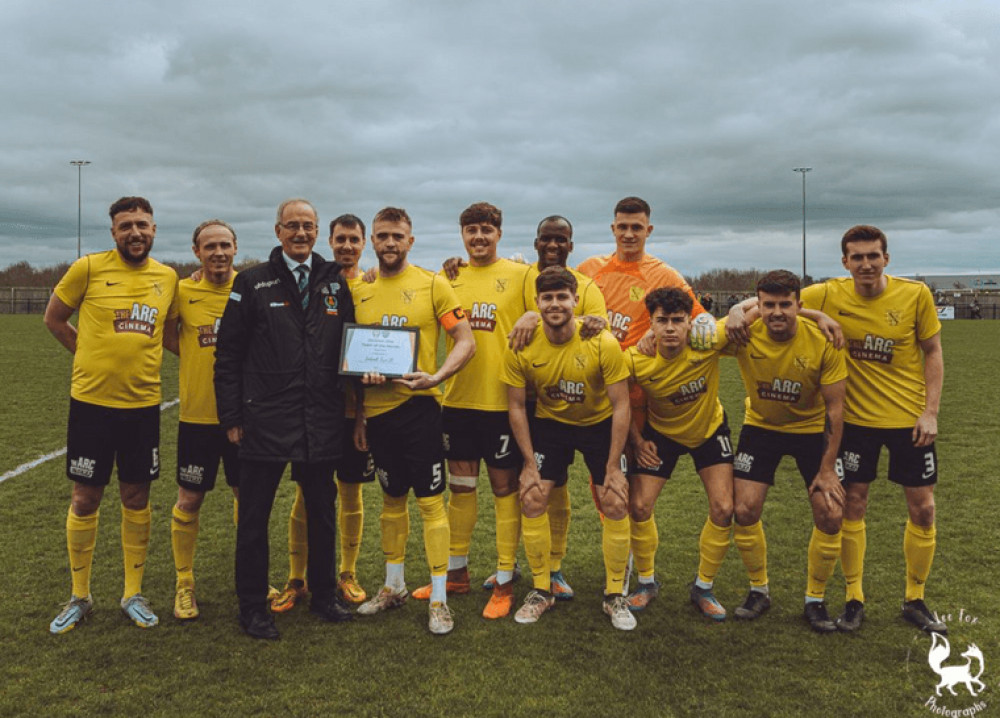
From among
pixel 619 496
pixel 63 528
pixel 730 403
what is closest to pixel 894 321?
pixel 619 496

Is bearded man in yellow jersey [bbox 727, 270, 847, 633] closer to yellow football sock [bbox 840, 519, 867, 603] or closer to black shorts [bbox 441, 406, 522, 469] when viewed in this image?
yellow football sock [bbox 840, 519, 867, 603]

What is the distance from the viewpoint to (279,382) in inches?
148

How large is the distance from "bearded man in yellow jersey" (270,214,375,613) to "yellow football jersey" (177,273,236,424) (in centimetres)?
72

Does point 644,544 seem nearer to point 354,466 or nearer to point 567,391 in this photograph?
point 567,391

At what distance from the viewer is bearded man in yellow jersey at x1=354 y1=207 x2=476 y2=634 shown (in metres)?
3.96

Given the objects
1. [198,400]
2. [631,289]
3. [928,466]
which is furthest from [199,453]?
[928,466]

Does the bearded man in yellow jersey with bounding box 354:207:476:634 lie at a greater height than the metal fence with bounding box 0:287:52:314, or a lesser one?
lesser

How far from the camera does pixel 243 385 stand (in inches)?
149

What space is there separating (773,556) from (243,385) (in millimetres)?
3653

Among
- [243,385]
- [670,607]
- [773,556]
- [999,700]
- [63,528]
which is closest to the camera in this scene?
[999,700]

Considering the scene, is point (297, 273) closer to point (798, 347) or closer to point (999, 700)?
point (798, 347)

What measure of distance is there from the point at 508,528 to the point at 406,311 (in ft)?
4.50

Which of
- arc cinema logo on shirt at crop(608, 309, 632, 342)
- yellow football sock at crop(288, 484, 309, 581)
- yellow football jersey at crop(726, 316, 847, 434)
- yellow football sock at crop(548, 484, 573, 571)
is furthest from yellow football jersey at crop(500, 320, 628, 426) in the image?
yellow football sock at crop(288, 484, 309, 581)

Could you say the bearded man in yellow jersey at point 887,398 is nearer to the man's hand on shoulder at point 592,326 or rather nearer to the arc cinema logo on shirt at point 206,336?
the man's hand on shoulder at point 592,326
